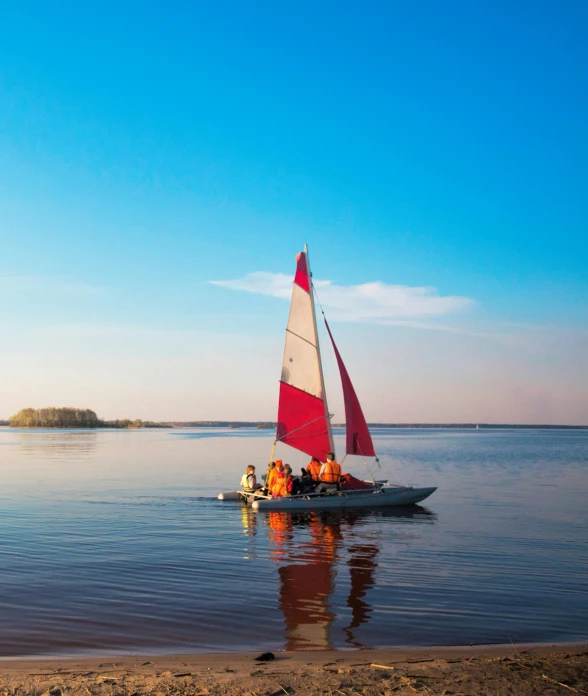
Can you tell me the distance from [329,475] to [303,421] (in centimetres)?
289

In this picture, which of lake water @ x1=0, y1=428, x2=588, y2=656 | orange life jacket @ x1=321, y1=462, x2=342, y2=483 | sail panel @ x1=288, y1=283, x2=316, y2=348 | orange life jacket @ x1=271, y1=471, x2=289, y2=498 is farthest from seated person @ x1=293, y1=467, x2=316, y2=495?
sail panel @ x1=288, y1=283, x2=316, y2=348

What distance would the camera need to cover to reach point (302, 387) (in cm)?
2416

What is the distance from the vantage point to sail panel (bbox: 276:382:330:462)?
23906 millimetres

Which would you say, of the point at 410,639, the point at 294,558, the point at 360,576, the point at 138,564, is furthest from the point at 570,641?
the point at 138,564

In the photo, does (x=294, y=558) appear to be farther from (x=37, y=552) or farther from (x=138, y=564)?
(x=37, y=552)

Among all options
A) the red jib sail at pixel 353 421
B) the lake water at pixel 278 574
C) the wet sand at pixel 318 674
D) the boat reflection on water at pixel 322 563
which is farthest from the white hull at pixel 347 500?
the wet sand at pixel 318 674

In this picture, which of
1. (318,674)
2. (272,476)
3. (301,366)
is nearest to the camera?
(318,674)

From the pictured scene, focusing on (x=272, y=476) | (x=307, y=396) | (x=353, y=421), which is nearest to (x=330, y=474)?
(x=272, y=476)

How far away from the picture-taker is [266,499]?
21.8 meters

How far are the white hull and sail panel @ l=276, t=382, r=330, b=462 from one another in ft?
8.21

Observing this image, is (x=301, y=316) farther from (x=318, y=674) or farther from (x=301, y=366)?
(x=318, y=674)

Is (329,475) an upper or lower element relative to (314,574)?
upper

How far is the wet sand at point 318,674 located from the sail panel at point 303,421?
16.1 m

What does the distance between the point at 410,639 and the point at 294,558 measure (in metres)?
5.89
